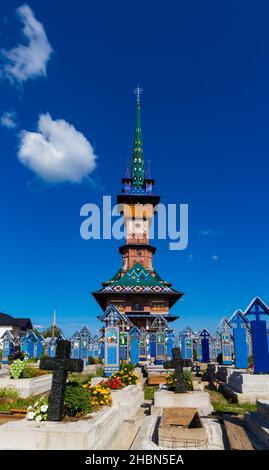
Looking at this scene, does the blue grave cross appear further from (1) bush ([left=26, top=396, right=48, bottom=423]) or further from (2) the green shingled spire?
(2) the green shingled spire

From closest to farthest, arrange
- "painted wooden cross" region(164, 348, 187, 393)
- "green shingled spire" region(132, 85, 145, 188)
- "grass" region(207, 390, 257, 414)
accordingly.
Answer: "painted wooden cross" region(164, 348, 187, 393) < "grass" region(207, 390, 257, 414) < "green shingled spire" region(132, 85, 145, 188)

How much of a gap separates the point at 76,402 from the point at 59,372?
68cm

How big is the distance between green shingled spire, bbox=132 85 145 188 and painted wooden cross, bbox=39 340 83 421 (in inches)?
2050

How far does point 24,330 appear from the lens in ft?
216

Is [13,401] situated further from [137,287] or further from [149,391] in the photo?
[137,287]

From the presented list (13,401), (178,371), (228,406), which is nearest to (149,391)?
(228,406)

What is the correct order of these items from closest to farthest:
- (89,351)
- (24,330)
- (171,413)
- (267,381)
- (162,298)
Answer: (171,413)
(267,381)
(89,351)
(162,298)
(24,330)

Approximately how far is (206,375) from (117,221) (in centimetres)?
3616

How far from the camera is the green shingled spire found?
58.3m

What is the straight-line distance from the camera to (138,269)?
46.6 meters

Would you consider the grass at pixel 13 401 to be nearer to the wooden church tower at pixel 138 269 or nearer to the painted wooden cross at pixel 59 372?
the painted wooden cross at pixel 59 372

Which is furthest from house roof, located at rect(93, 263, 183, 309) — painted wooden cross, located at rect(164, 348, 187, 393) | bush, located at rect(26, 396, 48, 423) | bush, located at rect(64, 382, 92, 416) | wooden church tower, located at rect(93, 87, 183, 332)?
bush, located at rect(26, 396, 48, 423)
